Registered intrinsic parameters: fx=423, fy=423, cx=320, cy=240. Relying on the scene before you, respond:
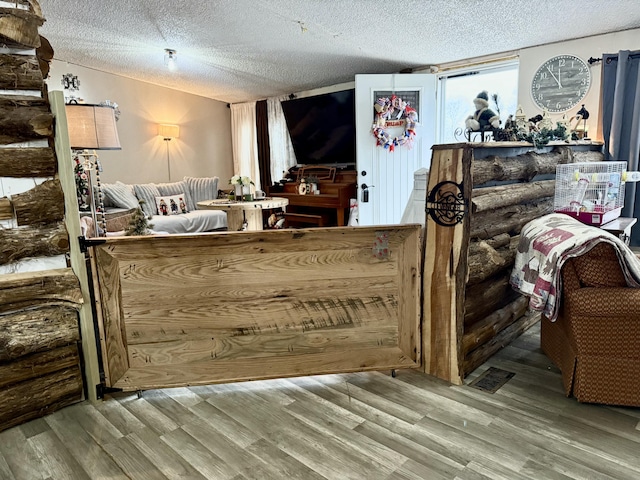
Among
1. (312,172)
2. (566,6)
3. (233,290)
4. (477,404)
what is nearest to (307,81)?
(312,172)

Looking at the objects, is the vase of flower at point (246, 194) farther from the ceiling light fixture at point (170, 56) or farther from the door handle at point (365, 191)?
the ceiling light fixture at point (170, 56)

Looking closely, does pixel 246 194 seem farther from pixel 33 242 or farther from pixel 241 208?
pixel 33 242

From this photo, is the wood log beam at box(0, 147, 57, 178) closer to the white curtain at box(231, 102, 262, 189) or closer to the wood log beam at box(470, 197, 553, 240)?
the wood log beam at box(470, 197, 553, 240)

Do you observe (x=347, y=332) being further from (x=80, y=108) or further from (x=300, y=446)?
(x=80, y=108)

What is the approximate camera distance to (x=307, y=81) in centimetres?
623

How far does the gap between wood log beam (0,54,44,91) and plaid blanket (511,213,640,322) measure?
2667mm

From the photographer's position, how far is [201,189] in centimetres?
704

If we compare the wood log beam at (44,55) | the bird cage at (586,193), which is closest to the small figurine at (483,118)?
the bird cage at (586,193)

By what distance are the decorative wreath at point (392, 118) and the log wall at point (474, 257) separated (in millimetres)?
2141

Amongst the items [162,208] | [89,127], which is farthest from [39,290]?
[162,208]

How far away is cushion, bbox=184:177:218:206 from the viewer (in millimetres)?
6977

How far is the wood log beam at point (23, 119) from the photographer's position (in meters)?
1.97

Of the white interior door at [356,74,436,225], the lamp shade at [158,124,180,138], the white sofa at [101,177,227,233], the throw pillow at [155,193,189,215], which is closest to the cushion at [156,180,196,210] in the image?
the white sofa at [101,177,227,233]

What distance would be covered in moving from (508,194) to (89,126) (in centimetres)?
254
